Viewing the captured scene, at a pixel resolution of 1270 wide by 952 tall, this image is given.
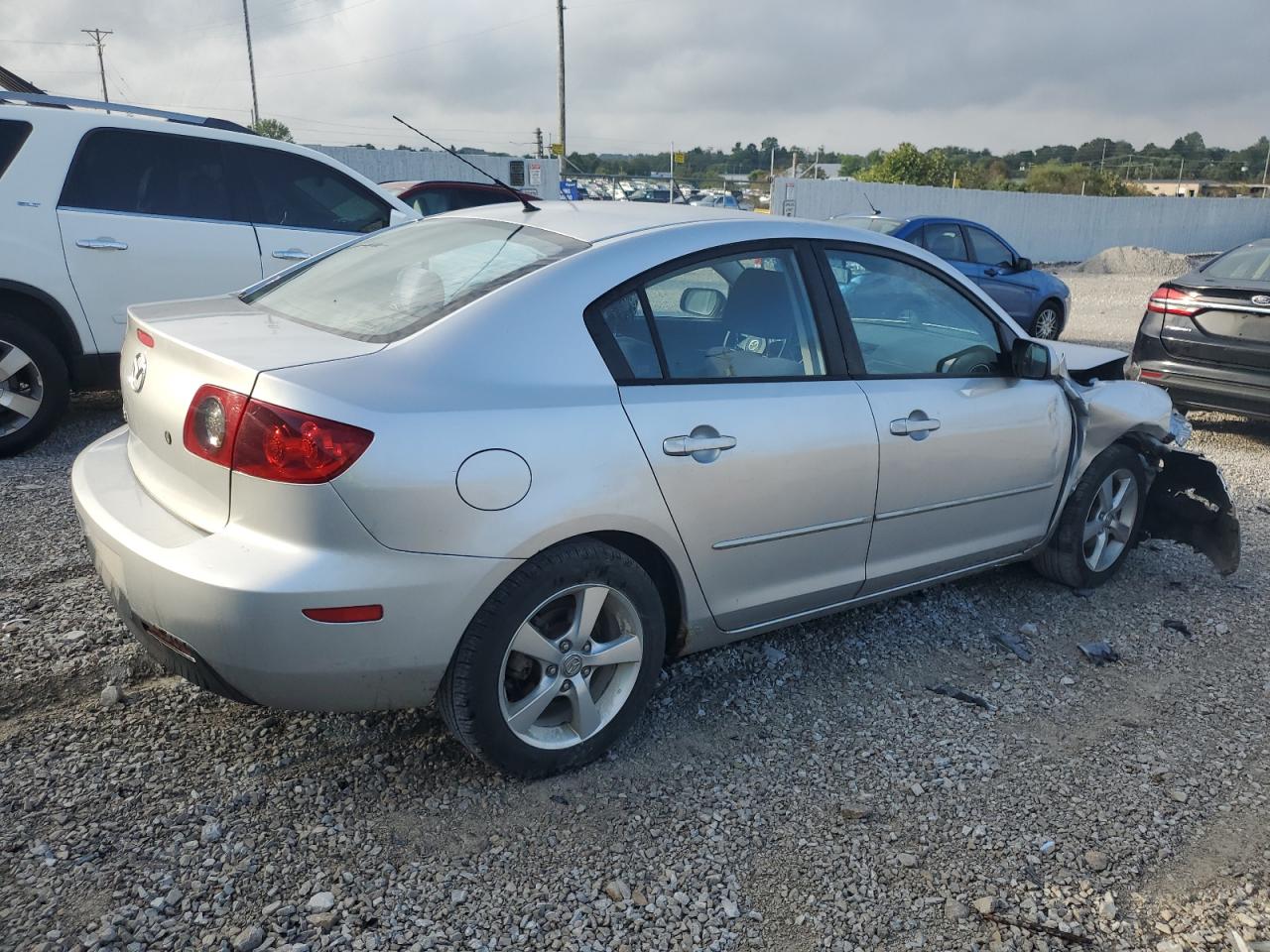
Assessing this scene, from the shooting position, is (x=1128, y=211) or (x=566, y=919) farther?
(x=1128, y=211)

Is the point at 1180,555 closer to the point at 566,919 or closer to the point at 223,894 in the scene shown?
the point at 566,919

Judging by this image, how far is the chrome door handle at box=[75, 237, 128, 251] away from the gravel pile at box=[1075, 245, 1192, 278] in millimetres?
27488

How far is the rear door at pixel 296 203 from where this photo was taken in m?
6.53

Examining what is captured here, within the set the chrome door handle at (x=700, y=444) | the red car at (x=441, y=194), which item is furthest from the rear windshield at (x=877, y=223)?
the chrome door handle at (x=700, y=444)

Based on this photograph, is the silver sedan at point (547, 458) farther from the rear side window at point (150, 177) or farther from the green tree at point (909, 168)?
the green tree at point (909, 168)

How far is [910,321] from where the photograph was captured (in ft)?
12.8

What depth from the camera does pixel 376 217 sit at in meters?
7.19

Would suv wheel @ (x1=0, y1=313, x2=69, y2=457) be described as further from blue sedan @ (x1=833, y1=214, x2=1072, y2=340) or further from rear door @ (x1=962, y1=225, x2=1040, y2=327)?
rear door @ (x1=962, y1=225, x2=1040, y2=327)

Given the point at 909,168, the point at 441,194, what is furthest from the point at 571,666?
the point at 909,168

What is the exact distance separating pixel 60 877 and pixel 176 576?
0.78m

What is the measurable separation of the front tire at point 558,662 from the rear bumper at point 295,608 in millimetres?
86

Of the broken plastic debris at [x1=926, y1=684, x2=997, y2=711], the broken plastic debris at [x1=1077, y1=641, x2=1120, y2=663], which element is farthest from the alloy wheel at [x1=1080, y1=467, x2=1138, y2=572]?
the broken plastic debris at [x1=926, y1=684, x2=997, y2=711]

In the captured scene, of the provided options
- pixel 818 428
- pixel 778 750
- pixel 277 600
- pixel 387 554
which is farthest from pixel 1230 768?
pixel 277 600

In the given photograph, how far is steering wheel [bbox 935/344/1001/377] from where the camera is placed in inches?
153
